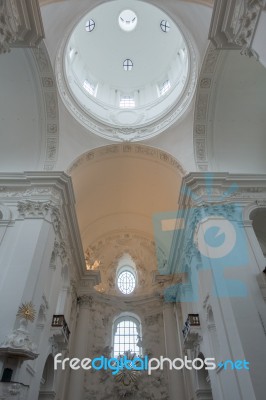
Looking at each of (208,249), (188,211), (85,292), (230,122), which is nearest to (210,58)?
(230,122)

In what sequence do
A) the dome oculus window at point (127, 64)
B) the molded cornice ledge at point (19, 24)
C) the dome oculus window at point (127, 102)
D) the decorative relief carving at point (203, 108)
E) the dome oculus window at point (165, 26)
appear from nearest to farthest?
the molded cornice ledge at point (19, 24) < the decorative relief carving at point (203, 108) < the dome oculus window at point (165, 26) < the dome oculus window at point (127, 102) < the dome oculus window at point (127, 64)

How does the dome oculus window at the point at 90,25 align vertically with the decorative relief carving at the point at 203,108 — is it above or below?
above

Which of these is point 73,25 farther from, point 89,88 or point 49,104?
point 89,88

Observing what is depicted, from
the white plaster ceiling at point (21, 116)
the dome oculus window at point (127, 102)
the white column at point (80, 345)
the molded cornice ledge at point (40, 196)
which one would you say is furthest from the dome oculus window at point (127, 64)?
the white column at point (80, 345)

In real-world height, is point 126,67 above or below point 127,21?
below

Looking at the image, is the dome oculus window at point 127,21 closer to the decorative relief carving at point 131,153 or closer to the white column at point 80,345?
the decorative relief carving at point 131,153

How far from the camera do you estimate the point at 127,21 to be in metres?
18.6

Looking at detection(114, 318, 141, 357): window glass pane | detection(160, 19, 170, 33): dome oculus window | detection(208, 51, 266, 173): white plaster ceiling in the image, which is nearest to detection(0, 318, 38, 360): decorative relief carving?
detection(208, 51, 266, 173): white plaster ceiling

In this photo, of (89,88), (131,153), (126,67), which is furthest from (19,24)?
(126,67)

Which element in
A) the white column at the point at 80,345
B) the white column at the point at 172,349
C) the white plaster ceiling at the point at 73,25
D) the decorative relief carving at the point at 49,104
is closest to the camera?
the white plaster ceiling at the point at 73,25

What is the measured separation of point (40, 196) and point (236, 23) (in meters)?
9.26

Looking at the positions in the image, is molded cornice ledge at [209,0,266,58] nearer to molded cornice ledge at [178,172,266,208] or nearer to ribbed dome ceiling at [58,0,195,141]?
molded cornice ledge at [178,172,266,208]

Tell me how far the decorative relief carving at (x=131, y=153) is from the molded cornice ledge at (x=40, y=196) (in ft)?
6.97

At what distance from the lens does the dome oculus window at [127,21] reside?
18191mm
